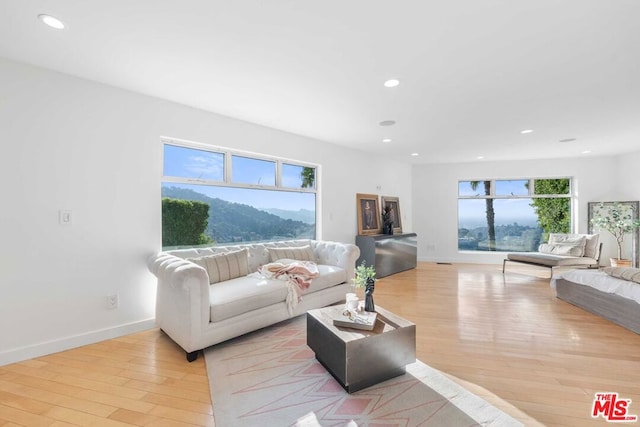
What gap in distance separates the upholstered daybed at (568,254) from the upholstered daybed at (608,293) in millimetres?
1399

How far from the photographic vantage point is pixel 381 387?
1.84 meters

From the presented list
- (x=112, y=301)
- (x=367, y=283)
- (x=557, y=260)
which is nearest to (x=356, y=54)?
(x=367, y=283)

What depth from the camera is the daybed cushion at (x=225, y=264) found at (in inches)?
112

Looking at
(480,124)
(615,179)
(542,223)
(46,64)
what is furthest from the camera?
(542,223)

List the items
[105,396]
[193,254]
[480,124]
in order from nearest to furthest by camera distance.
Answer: [105,396] < [193,254] < [480,124]

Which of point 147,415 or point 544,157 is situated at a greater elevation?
point 544,157

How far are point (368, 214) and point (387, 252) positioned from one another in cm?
87

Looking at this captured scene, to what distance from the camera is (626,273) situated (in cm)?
287

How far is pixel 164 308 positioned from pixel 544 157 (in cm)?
759

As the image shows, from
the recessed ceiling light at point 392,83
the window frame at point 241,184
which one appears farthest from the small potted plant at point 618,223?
the recessed ceiling light at point 392,83

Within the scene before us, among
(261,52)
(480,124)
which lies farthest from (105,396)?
(480,124)

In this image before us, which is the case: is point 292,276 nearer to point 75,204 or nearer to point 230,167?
point 230,167

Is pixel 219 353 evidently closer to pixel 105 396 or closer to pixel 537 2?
pixel 105 396

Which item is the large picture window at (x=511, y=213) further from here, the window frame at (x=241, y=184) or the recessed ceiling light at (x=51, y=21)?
the recessed ceiling light at (x=51, y=21)
